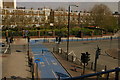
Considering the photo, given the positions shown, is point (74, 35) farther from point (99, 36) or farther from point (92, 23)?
point (92, 23)

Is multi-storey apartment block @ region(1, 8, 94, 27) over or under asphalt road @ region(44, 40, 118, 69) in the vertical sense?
over

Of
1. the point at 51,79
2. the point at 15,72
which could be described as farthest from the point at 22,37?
the point at 51,79

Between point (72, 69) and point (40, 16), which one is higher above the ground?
point (40, 16)

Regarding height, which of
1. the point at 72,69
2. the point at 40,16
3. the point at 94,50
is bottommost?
the point at 72,69

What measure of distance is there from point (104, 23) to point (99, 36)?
13.4m

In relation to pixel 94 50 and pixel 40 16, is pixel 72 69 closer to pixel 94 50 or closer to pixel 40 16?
pixel 94 50

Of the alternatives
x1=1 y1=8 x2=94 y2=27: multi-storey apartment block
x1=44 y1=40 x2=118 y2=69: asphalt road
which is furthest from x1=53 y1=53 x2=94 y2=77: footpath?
x1=1 y1=8 x2=94 y2=27: multi-storey apartment block

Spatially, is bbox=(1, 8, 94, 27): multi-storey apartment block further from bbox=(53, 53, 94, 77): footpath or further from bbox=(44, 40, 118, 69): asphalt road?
bbox=(53, 53, 94, 77): footpath

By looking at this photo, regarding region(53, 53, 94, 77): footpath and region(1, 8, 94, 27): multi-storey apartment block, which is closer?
region(53, 53, 94, 77): footpath

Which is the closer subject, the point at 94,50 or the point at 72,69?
the point at 72,69

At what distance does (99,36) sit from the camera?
51250 mm

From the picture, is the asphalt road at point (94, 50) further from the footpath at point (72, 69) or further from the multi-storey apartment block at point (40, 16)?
the multi-storey apartment block at point (40, 16)

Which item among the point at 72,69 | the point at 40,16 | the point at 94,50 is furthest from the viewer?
the point at 40,16

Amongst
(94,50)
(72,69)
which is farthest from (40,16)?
(72,69)
